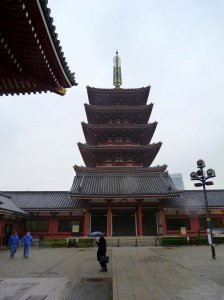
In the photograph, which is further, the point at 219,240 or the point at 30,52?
the point at 219,240

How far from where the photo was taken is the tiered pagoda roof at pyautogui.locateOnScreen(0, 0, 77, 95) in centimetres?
449

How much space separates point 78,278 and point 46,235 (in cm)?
2000

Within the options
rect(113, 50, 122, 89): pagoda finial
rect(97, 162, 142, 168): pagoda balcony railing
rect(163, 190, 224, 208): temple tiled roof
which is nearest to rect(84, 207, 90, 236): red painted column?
rect(97, 162, 142, 168): pagoda balcony railing

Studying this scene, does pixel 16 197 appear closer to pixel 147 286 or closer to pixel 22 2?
pixel 147 286

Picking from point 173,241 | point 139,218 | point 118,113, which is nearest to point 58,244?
point 139,218

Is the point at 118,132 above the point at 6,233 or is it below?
above

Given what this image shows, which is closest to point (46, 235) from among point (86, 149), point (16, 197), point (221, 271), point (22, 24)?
point (16, 197)

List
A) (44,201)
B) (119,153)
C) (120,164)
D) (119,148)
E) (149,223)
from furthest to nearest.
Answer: (120,164), (119,153), (119,148), (44,201), (149,223)

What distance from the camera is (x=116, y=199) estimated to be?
2695 cm

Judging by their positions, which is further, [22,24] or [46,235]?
[46,235]

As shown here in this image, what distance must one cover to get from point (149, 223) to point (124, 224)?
9.49 ft

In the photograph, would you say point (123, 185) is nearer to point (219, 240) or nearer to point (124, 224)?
point (124, 224)

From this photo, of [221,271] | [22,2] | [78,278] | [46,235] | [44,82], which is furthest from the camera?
[46,235]

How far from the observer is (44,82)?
263 inches
